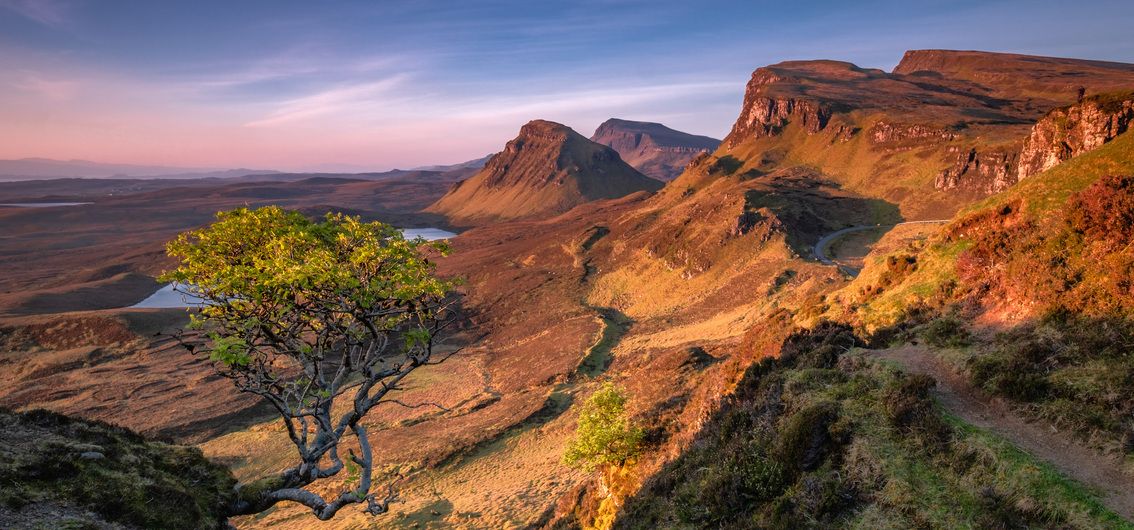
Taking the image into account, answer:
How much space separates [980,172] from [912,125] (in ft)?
101

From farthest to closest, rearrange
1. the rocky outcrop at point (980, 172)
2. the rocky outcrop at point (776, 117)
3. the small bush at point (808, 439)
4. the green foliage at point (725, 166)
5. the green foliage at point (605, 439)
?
the rocky outcrop at point (776, 117) < the green foliage at point (725, 166) < the rocky outcrop at point (980, 172) < the green foliage at point (605, 439) < the small bush at point (808, 439)

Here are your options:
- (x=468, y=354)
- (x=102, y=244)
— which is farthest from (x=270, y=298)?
(x=102, y=244)

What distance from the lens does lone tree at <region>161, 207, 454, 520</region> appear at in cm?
1005

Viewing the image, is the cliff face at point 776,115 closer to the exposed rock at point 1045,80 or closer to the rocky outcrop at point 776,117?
the rocky outcrop at point 776,117

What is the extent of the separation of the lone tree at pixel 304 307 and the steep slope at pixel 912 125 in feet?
305

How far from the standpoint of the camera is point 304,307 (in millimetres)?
10633

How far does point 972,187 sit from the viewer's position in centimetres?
8012

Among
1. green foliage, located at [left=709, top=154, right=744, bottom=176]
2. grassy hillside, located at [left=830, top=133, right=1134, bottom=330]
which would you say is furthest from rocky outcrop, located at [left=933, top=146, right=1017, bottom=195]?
grassy hillside, located at [left=830, top=133, right=1134, bottom=330]

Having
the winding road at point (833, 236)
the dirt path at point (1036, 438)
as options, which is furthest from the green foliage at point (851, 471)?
the winding road at point (833, 236)

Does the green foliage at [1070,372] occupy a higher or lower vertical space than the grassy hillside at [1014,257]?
lower

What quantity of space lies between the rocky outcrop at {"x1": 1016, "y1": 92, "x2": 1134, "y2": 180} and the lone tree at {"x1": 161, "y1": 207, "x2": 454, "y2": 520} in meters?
64.9

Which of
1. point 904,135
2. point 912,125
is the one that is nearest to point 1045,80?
point 912,125

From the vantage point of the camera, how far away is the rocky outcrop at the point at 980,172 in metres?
75.4

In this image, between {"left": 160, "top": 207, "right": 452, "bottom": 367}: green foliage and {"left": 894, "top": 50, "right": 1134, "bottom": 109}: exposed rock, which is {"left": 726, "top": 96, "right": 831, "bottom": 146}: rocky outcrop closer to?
{"left": 894, "top": 50, "right": 1134, "bottom": 109}: exposed rock
